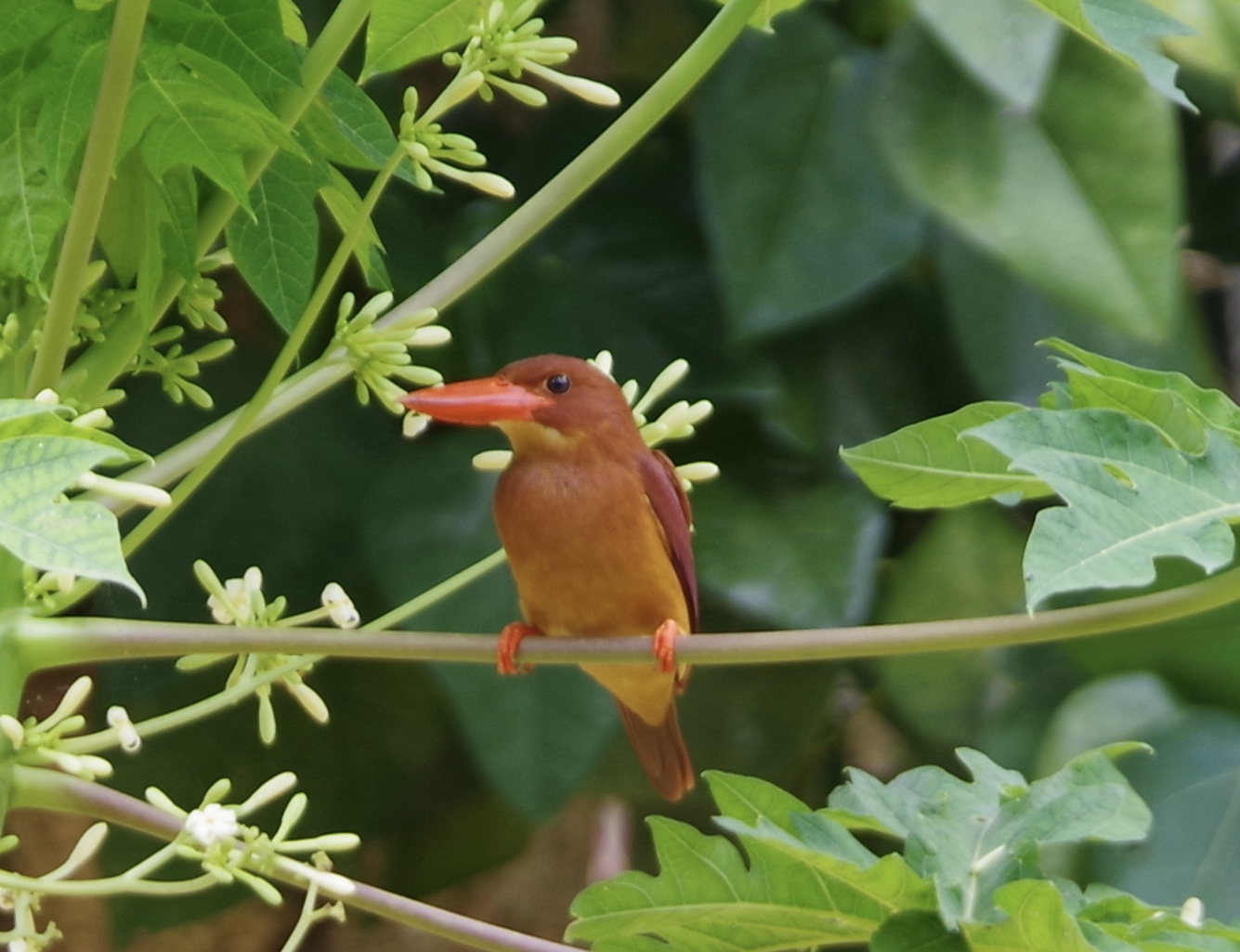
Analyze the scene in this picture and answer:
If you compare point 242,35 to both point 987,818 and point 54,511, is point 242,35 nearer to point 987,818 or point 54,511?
point 54,511

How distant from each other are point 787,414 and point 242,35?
1.03 meters

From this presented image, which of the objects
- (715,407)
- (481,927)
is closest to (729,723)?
(715,407)

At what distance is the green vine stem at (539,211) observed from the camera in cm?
61

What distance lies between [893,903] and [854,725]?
1228mm

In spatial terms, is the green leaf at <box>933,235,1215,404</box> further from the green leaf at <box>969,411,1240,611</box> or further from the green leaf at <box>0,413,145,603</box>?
the green leaf at <box>0,413,145,603</box>

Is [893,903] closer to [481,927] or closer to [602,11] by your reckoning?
[481,927]

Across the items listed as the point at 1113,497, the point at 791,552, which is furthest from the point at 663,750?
the point at 1113,497

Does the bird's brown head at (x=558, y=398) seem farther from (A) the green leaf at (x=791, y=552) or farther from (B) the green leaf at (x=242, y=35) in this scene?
(A) the green leaf at (x=791, y=552)

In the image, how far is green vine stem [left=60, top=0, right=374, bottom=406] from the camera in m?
0.60

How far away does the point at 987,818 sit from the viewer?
26.8 inches

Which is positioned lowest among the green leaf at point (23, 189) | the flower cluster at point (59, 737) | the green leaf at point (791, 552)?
the green leaf at point (791, 552)

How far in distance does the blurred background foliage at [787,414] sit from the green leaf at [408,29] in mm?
787

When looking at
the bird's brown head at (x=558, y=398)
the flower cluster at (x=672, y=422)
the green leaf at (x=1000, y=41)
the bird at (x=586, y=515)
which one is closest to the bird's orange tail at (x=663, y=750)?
the bird at (x=586, y=515)

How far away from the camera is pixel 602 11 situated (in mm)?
1815
